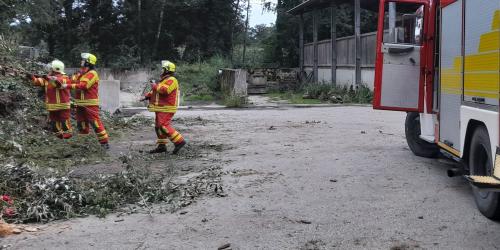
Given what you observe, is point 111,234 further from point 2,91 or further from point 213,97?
point 213,97

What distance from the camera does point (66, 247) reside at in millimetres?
4715

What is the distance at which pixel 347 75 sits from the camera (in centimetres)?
2356

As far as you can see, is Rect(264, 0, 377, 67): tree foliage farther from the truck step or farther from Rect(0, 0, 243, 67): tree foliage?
the truck step

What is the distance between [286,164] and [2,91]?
582 centimetres

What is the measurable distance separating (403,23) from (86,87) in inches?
215

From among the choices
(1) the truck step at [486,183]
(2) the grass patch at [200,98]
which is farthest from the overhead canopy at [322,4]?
(1) the truck step at [486,183]

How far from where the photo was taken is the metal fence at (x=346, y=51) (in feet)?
70.4

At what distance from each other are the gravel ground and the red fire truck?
42cm

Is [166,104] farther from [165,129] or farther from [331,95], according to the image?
[331,95]

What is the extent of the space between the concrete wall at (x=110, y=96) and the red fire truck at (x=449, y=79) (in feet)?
31.7

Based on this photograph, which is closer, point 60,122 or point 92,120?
point 92,120

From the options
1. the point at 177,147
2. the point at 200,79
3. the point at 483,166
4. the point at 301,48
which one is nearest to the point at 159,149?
the point at 177,147

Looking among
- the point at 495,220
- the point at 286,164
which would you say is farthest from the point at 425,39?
the point at 495,220

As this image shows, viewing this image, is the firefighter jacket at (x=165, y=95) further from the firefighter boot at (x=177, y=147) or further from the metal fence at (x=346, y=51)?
the metal fence at (x=346, y=51)
